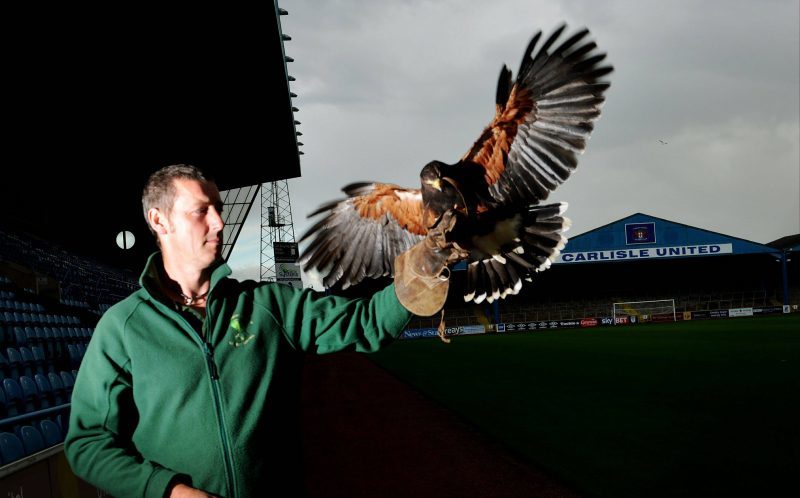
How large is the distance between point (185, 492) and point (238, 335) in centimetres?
41

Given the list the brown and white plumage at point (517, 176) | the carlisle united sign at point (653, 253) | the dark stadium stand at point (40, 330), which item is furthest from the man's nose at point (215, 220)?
the carlisle united sign at point (653, 253)

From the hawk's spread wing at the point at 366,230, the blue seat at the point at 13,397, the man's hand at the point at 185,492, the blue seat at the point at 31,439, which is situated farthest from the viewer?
the blue seat at the point at 13,397

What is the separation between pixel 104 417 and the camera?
1.50 metres

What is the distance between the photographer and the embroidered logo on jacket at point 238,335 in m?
1.60

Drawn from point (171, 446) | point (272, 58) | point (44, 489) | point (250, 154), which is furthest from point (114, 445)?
point (250, 154)

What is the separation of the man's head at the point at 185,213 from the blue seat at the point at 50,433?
3.83m

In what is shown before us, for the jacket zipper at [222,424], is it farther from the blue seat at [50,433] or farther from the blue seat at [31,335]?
the blue seat at [31,335]

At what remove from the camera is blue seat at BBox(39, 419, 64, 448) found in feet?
14.9

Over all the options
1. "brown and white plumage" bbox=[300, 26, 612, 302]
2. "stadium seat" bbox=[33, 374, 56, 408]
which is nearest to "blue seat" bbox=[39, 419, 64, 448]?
"stadium seat" bbox=[33, 374, 56, 408]

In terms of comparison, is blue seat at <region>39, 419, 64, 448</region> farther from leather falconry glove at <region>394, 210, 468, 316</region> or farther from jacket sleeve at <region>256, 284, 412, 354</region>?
leather falconry glove at <region>394, 210, 468, 316</region>

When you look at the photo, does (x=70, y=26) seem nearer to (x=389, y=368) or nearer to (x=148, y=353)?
(x=389, y=368)

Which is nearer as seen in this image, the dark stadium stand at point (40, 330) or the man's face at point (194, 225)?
the man's face at point (194, 225)

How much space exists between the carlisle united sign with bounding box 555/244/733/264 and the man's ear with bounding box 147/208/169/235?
100 feet

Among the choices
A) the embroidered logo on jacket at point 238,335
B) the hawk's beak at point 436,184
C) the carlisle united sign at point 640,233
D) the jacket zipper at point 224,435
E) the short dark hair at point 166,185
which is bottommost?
the jacket zipper at point 224,435
